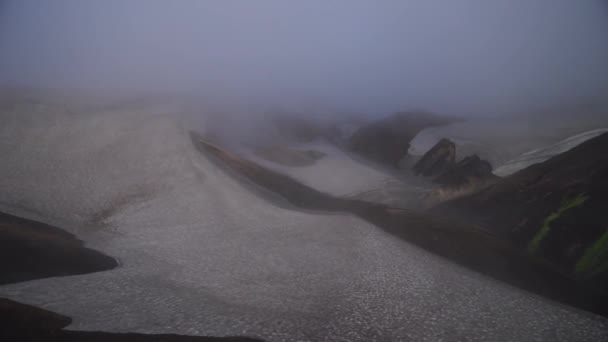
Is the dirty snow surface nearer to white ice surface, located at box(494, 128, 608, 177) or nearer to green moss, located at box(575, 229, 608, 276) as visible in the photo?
green moss, located at box(575, 229, 608, 276)

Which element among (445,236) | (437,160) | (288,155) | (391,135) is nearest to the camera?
(445,236)

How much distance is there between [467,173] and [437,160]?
0.49 m

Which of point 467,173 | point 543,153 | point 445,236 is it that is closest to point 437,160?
point 467,173

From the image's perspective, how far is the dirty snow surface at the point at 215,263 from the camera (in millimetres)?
936

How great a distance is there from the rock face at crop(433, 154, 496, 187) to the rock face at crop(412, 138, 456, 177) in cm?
12

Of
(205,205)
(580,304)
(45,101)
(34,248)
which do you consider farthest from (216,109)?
(580,304)

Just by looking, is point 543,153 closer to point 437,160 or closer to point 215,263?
point 437,160

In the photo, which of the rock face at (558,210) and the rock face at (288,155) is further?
the rock face at (288,155)

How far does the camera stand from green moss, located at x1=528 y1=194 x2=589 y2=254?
4.47ft

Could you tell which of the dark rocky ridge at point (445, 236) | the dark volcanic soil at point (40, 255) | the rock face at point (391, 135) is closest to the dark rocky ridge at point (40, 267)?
the dark volcanic soil at point (40, 255)

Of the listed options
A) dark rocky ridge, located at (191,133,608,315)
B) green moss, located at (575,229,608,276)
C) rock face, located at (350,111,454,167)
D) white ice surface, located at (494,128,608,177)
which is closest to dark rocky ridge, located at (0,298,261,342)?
dark rocky ridge, located at (191,133,608,315)

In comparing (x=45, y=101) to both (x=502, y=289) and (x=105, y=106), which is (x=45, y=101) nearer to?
(x=105, y=106)

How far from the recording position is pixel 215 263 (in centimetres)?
132

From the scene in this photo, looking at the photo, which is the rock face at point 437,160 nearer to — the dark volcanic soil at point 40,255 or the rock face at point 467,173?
the rock face at point 467,173
